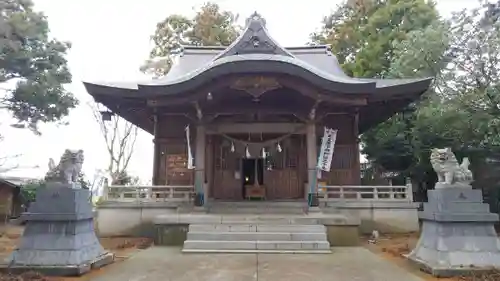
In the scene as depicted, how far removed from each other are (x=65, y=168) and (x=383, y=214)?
32.6ft

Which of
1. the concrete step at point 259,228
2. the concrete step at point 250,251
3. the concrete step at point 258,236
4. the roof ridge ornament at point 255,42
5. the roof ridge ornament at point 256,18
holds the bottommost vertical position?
the concrete step at point 250,251

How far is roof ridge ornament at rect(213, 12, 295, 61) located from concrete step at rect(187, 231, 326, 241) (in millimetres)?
6111

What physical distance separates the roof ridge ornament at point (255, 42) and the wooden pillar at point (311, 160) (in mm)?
2907

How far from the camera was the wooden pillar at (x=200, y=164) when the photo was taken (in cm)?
1222

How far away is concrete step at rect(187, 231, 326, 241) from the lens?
9430 mm

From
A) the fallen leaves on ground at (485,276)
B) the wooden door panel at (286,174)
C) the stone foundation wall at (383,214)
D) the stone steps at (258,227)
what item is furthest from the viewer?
the wooden door panel at (286,174)

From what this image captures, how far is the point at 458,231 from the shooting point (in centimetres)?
679

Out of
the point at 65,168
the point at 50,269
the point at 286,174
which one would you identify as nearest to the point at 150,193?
the point at 286,174

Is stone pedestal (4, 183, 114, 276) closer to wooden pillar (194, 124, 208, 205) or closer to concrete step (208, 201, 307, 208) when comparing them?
wooden pillar (194, 124, 208, 205)

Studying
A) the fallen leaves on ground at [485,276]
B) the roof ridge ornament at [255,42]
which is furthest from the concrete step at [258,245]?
the roof ridge ornament at [255,42]

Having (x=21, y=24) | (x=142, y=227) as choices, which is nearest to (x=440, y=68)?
(x=142, y=227)

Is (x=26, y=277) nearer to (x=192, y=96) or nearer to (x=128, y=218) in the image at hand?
(x=128, y=218)

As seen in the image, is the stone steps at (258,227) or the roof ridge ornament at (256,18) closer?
the stone steps at (258,227)

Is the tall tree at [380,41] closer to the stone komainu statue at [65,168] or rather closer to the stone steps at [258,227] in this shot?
the stone steps at [258,227]
